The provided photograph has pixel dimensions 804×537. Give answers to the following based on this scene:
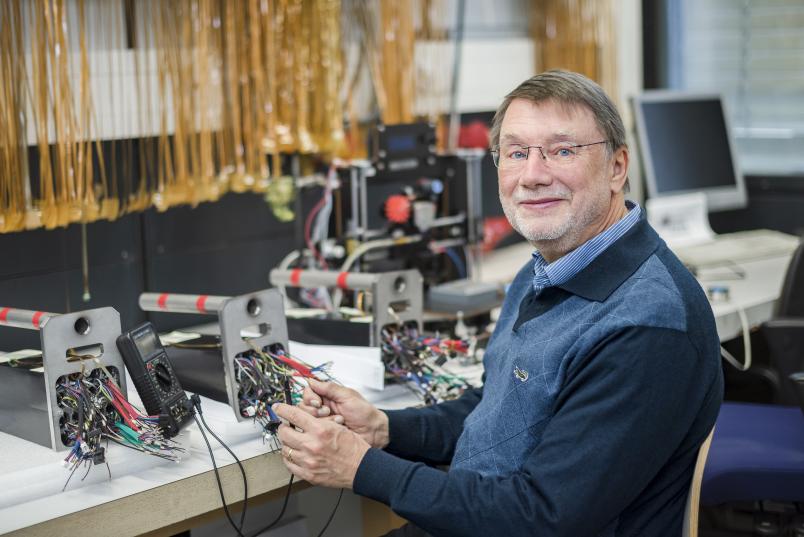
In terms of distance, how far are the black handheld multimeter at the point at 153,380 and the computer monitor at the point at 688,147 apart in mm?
2447

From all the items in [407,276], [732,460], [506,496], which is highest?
[407,276]

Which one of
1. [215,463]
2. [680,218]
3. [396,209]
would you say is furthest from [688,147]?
[215,463]

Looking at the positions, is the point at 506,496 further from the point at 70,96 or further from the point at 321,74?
the point at 321,74

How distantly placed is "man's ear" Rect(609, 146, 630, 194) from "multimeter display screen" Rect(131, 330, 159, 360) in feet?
2.79

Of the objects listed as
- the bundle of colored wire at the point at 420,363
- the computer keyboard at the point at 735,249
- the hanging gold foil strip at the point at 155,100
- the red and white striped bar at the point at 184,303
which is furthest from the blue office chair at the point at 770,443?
the hanging gold foil strip at the point at 155,100

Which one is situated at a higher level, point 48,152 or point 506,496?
point 48,152

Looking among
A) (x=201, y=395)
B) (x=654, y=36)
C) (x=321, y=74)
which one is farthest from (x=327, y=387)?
(x=654, y=36)

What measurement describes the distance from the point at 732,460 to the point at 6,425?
1635 millimetres

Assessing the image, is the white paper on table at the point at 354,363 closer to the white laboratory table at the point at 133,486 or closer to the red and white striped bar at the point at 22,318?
the white laboratory table at the point at 133,486

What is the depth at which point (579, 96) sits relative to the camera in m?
1.69

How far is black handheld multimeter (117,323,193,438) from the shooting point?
177 centimetres

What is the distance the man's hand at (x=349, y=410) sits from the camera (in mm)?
1860

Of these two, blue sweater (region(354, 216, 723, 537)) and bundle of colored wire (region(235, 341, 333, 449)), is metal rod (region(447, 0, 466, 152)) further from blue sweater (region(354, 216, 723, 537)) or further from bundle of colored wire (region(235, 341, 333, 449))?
blue sweater (region(354, 216, 723, 537))

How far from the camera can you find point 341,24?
3.38 meters
